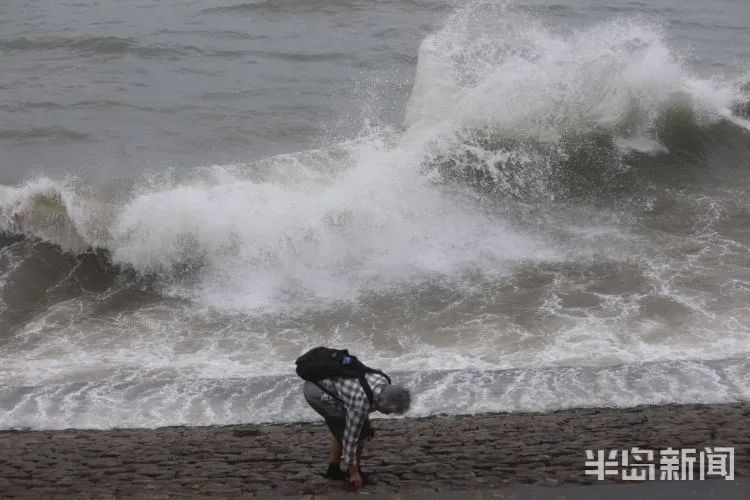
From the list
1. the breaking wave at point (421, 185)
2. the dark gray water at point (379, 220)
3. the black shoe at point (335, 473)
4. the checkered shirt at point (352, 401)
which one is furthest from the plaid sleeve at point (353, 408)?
the breaking wave at point (421, 185)

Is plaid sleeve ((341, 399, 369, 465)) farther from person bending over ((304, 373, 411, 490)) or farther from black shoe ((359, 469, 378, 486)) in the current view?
black shoe ((359, 469, 378, 486))

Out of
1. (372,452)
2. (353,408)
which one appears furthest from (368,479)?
(372,452)

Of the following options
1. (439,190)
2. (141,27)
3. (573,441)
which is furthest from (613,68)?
(141,27)

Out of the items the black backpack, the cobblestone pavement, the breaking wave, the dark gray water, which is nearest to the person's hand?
the cobblestone pavement

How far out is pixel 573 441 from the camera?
6.23 meters

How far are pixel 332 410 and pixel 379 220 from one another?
6.55 m

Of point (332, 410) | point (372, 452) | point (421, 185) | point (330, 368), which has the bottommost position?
point (372, 452)

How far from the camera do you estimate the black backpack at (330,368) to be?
5066 mm

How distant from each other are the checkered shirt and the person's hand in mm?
114

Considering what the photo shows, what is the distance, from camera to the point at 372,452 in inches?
244

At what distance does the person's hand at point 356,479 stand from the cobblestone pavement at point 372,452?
0.11 metres

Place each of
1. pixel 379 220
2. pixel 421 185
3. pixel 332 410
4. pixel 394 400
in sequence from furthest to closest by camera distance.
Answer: pixel 421 185
pixel 379 220
pixel 332 410
pixel 394 400

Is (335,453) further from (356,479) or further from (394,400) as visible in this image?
(394,400)

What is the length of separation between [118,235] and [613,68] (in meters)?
8.58
